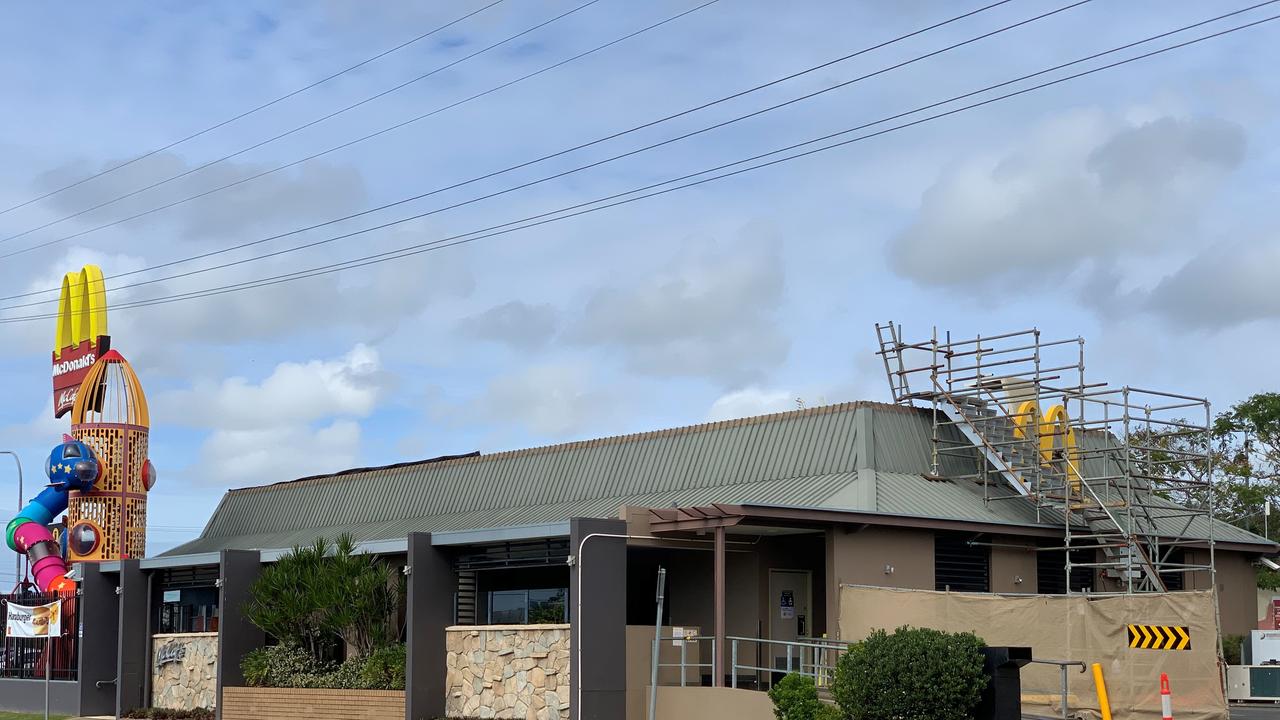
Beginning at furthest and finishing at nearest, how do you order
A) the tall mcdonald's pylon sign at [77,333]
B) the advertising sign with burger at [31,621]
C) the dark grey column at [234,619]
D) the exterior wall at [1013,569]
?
the tall mcdonald's pylon sign at [77,333] < the advertising sign with burger at [31,621] < the dark grey column at [234,619] < the exterior wall at [1013,569]

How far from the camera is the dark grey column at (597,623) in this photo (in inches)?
977

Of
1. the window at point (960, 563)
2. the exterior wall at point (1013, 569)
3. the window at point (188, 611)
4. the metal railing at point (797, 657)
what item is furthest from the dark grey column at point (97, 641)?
the exterior wall at point (1013, 569)

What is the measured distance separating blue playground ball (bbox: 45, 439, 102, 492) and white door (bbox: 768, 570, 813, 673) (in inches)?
772

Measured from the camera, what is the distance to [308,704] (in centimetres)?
2991

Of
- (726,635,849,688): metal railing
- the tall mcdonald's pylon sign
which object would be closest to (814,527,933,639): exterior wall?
Result: (726,635,849,688): metal railing

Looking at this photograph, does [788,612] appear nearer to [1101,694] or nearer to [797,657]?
[797,657]

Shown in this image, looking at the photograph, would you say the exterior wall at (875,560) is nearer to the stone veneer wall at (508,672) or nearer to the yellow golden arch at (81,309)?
the stone veneer wall at (508,672)

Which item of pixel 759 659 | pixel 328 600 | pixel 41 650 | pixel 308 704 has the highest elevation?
pixel 328 600

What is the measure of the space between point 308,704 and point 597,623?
7.99 metres

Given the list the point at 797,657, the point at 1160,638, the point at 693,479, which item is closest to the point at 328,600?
the point at 693,479

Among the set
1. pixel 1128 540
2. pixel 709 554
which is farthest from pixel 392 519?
pixel 1128 540

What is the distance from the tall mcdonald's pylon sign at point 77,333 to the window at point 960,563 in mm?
24335

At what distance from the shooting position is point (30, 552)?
39.4 m

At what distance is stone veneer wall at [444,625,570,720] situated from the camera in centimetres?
2550
